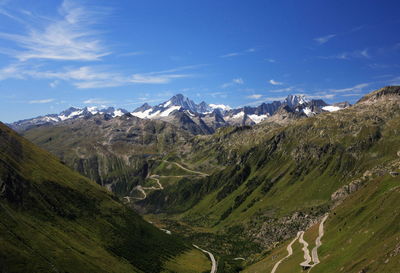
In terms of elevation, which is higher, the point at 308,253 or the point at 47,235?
the point at 47,235

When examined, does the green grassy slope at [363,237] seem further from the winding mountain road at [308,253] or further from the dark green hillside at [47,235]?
the dark green hillside at [47,235]

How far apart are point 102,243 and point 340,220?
385ft

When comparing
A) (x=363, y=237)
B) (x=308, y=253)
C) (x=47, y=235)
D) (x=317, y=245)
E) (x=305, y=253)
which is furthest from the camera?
(x=47, y=235)

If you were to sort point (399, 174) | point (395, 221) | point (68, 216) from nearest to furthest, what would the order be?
1. point (395, 221)
2. point (399, 174)
3. point (68, 216)

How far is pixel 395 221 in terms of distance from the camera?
96250 mm

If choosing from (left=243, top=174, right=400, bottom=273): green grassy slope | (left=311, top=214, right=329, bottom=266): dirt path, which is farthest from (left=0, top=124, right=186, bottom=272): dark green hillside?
(left=311, top=214, right=329, bottom=266): dirt path

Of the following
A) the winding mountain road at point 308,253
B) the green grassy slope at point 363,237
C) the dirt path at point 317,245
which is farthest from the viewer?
the dirt path at point 317,245

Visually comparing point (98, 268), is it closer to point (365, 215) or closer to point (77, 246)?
point (77, 246)

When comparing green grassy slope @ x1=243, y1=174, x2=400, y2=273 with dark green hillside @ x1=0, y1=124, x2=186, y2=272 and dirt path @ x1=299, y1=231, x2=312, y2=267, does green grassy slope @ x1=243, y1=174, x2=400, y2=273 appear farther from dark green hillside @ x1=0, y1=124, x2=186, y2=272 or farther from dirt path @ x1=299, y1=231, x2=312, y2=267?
dark green hillside @ x1=0, y1=124, x2=186, y2=272

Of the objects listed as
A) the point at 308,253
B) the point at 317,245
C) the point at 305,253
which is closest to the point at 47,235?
the point at 305,253

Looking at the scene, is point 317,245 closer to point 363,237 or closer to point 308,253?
point 308,253

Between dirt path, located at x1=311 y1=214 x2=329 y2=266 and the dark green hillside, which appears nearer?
dirt path, located at x1=311 y1=214 x2=329 y2=266

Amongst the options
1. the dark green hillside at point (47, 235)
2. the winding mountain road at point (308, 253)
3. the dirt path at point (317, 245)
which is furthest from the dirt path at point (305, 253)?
the dark green hillside at point (47, 235)

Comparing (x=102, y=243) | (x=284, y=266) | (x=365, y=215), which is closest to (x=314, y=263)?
(x=284, y=266)
